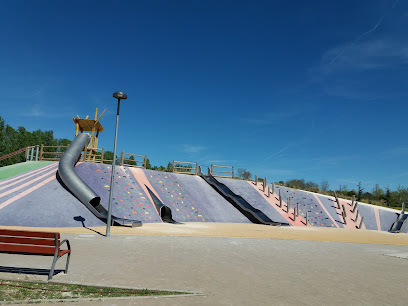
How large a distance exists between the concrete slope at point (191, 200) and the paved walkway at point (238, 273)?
43.2 ft

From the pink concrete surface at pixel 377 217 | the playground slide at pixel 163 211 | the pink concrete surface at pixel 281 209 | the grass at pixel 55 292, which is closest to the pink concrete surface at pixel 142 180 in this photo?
the playground slide at pixel 163 211

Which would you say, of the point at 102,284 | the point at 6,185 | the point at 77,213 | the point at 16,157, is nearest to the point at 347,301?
the point at 102,284

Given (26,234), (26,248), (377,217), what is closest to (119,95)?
(26,234)

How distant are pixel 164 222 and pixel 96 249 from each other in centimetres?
1163

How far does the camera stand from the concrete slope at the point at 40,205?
15.1 m

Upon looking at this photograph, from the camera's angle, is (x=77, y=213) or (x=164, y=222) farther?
(x=164, y=222)

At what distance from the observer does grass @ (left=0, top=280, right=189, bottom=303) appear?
4465 millimetres

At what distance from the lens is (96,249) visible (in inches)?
359

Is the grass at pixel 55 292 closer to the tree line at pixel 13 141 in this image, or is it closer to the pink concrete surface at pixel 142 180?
the pink concrete surface at pixel 142 180

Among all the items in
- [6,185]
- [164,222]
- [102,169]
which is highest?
[102,169]

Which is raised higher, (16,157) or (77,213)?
(16,157)

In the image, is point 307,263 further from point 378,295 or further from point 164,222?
point 164,222

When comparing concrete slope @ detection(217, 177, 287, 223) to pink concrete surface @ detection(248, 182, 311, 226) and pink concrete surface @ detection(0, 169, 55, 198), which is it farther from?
pink concrete surface @ detection(0, 169, 55, 198)

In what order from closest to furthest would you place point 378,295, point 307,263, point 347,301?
point 347,301 < point 378,295 < point 307,263
